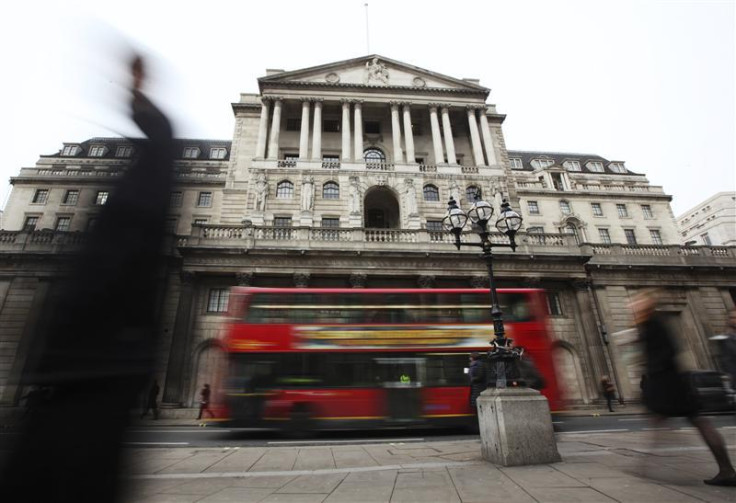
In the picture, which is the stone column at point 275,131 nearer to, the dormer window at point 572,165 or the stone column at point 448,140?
the stone column at point 448,140

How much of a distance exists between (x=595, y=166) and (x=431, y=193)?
110ft

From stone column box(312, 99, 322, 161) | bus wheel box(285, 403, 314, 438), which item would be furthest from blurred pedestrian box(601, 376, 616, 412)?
stone column box(312, 99, 322, 161)

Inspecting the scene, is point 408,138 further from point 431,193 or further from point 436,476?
point 436,476

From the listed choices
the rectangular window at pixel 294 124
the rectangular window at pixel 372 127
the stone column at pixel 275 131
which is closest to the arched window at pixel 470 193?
the rectangular window at pixel 372 127

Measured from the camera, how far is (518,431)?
5480mm

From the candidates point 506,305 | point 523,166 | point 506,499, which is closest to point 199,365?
point 506,305

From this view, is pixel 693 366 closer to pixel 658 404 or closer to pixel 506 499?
pixel 658 404

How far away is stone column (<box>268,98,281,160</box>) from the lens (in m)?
25.6

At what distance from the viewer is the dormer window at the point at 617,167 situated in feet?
152

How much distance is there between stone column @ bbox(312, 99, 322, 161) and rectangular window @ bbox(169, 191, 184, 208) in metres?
24.2

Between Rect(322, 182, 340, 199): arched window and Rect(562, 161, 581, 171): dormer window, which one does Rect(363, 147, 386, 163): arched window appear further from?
Rect(562, 161, 581, 171): dormer window

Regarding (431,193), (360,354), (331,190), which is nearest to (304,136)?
(331,190)

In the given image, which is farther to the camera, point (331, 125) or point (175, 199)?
point (331, 125)

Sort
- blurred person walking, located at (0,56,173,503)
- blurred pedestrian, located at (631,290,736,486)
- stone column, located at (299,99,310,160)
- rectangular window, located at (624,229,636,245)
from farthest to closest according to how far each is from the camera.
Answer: rectangular window, located at (624,229,636,245), stone column, located at (299,99,310,160), blurred pedestrian, located at (631,290,736,486), blurred person walking, located at (0,56,173,503)
